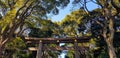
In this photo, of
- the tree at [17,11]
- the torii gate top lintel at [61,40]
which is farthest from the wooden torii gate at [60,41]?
the tree at [17,11]

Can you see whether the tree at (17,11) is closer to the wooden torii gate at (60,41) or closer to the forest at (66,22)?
the forest at (66,22)

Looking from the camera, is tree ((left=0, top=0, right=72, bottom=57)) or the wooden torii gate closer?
tree ((left=0, top=0, right=72, bottom=57))

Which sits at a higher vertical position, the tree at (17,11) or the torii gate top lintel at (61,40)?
the tree at (17,11)

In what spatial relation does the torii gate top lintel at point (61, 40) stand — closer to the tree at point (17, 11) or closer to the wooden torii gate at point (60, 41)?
the wooden torii gate at point (60, 41)

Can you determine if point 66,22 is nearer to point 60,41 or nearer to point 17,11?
point 60,41

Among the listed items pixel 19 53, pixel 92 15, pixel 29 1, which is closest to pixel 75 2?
pixel 92 15

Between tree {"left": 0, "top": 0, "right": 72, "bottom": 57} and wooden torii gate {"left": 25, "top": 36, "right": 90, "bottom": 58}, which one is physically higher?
tree {"left": 0, "top": 0, "right": 72, "bottom": 57}

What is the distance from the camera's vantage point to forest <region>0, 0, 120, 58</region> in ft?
52.6

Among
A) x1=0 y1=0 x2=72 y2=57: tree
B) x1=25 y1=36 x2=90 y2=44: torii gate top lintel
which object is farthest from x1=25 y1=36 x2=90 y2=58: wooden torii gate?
x1=0 y1=0 x2=72 y2=57: tree

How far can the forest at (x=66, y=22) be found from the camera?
16.0 meters

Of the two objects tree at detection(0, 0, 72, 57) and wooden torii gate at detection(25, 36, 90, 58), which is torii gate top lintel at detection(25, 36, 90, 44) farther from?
tree at detection(0, 0, 72, 57)

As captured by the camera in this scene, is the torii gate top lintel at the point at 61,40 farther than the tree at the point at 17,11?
Yes

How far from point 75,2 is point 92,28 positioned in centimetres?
428

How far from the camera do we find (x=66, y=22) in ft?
77.3
